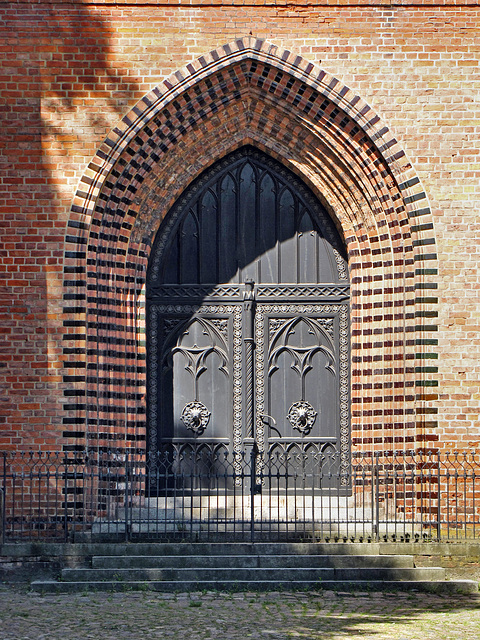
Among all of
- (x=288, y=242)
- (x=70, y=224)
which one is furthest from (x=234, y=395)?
(x=70, y=224)

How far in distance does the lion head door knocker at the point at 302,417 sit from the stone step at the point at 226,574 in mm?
2472

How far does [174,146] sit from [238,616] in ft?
19.0

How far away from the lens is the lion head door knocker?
490 inches

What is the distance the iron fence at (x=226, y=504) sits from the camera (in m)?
11.0

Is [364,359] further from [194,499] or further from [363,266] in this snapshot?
[194,499]

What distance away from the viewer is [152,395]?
12.4m

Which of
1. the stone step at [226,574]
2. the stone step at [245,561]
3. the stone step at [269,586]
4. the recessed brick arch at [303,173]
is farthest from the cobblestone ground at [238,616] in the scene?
the recessed brick arch at [303,173]

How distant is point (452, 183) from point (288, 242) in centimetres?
214

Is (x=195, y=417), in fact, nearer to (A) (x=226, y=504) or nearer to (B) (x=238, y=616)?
(A) (x=226, y=504)

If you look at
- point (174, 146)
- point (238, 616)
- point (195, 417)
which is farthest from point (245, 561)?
point (174, 146)

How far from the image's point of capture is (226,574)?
10266mm

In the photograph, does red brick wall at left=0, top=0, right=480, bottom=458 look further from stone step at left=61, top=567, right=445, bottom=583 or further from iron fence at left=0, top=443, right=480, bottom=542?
stone step at left=61, top=567, right=445, bottom=583

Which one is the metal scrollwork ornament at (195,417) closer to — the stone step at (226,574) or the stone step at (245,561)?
the stone step at (245,561)

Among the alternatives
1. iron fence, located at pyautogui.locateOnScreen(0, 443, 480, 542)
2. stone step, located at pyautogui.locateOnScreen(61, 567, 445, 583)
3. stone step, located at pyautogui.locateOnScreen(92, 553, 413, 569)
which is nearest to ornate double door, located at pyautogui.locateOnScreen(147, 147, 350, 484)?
iron fence, located at pyautogui.locateOnScreen(0, 443, 480, 542)
